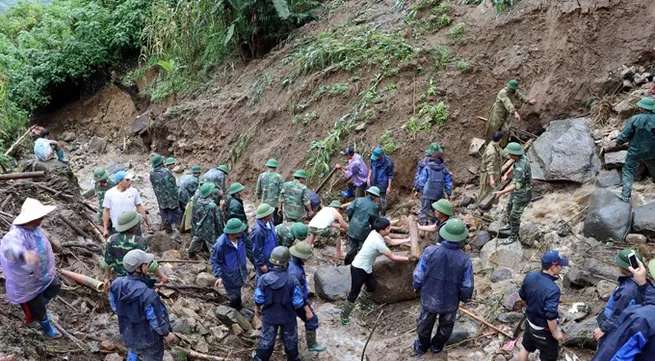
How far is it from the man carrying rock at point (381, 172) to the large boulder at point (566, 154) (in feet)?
8.97

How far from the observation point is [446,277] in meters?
5.72

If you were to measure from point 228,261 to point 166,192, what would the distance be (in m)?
3.61

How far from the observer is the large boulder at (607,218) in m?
7.50

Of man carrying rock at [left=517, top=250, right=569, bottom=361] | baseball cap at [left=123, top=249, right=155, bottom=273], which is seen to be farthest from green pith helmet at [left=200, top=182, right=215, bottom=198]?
man carrying rock at [left=517, top=250, right=569, bottom=361]

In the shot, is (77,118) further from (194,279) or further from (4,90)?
(194,279)

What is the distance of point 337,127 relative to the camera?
470 inches

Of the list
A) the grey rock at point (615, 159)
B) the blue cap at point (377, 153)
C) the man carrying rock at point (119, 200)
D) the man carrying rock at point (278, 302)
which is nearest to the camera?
the man carrying rock at point (278, 302)

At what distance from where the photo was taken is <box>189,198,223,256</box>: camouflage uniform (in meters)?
8.43

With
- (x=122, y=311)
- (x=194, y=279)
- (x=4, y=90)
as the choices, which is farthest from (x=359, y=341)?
(x=4, y=90)

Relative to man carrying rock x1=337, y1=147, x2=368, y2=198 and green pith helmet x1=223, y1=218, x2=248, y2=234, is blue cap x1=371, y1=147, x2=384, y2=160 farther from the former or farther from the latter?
green pith helmet x1=223, y1=218, x2=248, y2=234

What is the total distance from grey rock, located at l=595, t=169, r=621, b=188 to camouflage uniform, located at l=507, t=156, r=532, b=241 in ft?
5.88

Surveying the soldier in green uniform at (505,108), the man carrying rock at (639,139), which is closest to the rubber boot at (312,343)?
the man carrying rock at (639,139)

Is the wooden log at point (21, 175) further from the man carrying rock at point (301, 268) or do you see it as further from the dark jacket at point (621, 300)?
the dark jacket at point (621, 300)

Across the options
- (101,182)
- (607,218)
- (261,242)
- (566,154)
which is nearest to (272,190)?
(261,242)
